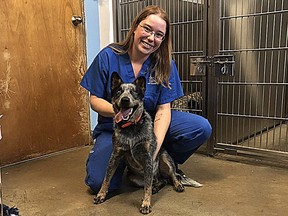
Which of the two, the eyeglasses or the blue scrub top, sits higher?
the eyeglasses

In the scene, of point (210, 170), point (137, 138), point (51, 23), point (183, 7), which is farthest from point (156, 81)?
point (51, 23)

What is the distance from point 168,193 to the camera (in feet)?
5.06

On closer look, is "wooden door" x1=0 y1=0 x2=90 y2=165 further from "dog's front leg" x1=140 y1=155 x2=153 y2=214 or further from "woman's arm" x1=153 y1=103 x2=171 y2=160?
"dog's front leg" x1=140 y1=155 x2=153 y2=214

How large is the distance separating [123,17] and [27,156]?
1349 millimetres

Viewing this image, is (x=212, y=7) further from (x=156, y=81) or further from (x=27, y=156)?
(x=27, y=156)

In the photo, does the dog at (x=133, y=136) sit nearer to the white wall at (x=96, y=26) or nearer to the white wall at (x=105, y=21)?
the white wall at (x=96, y=26)

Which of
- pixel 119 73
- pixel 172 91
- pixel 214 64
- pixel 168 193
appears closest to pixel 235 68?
pixel 214 64

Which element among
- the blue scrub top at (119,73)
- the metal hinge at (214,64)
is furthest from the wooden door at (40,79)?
the metal hinge at (214,64)

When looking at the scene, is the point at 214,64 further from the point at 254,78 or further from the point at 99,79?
the point at 99,79

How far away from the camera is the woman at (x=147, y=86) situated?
1.50 meters

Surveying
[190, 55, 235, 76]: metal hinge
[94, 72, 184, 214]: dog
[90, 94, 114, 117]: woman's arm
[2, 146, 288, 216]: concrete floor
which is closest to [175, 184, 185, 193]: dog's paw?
[2, 146, 288, 216]: concrete floor

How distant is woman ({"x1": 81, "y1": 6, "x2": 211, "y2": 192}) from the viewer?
1.50 m

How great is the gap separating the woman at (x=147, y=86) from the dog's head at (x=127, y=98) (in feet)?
0.41

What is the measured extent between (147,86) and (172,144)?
14.3 inches
